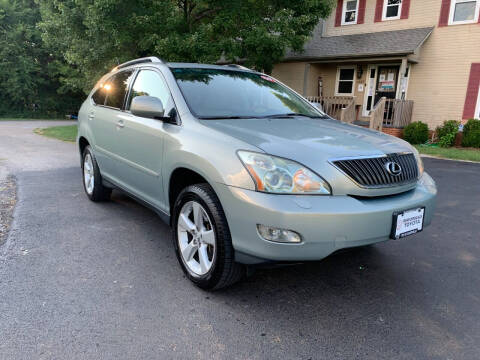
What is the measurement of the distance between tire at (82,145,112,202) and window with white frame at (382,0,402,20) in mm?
13990

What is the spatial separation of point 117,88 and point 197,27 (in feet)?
28.4

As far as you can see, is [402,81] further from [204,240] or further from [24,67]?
[24,67]

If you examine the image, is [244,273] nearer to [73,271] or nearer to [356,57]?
[73,271]

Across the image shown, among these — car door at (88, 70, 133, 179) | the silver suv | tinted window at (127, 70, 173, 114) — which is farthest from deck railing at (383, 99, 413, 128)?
tinted window at (127, 70, 173, 114)

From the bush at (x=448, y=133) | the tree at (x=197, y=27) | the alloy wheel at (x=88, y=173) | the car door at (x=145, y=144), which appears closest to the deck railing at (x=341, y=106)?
the tree at (x=197, y=27)

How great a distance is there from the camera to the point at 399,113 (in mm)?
14094

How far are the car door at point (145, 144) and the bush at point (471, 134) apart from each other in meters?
11.9

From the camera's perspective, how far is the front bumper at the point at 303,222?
2377 mm

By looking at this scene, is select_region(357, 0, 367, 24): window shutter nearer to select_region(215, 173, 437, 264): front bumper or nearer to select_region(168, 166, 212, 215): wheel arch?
select_region(168, 166, 212, 215): wheel arch

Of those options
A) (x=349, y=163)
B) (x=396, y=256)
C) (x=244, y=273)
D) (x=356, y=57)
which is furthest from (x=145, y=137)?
(x=356, y=57)

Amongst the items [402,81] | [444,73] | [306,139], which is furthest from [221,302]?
[444,73]

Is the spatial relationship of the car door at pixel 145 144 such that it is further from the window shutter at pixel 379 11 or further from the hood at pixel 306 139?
the window shutter at pixel 379 11

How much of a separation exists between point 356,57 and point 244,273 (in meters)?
14.1

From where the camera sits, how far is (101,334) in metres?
2.46
